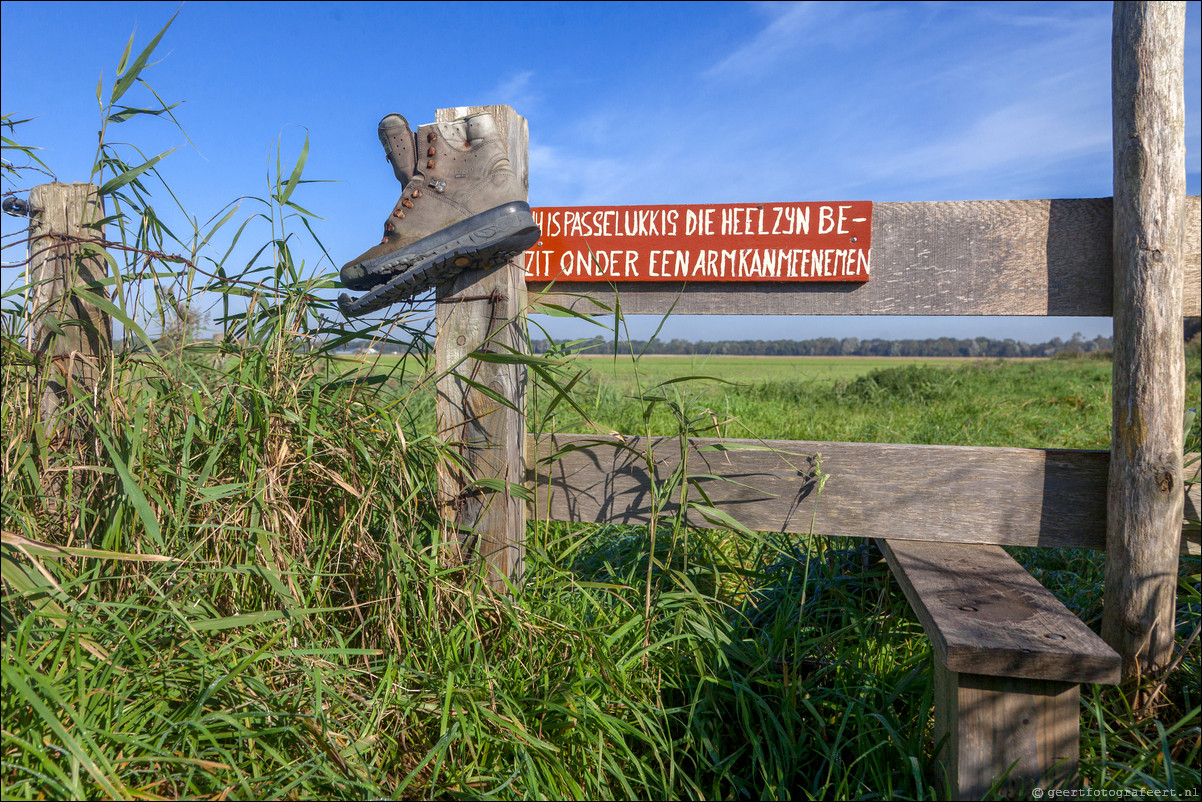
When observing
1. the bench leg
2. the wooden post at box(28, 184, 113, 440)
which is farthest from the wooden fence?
the wooden post at box(28, 184, 113, 440)

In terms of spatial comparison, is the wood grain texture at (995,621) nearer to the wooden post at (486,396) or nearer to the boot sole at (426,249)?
the wooden post at (486,396)

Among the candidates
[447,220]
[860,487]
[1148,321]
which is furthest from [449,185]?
[1148,321]

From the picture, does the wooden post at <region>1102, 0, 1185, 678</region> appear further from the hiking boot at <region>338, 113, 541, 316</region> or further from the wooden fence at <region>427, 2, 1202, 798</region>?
the hiking boot at <region>338, 113, 541, 316</region>

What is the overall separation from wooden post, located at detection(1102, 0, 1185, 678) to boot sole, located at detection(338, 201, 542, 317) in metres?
1.78

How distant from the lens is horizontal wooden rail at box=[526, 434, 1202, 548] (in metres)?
2.12

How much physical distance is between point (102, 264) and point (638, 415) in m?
4.22

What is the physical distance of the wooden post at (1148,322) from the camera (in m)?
1.95

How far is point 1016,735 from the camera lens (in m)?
1.44

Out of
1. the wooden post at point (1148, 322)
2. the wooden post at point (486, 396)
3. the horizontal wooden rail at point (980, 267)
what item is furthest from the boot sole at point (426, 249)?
the wooden post at point (1148, 322)

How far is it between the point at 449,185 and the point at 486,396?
68 cm

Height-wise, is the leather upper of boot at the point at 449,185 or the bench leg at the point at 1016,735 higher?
the leather upper of boot at the point at 449,185

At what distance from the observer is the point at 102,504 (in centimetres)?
171

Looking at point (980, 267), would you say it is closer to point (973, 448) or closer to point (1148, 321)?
point (1148, 321)

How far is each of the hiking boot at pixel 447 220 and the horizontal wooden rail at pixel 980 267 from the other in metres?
0.25
